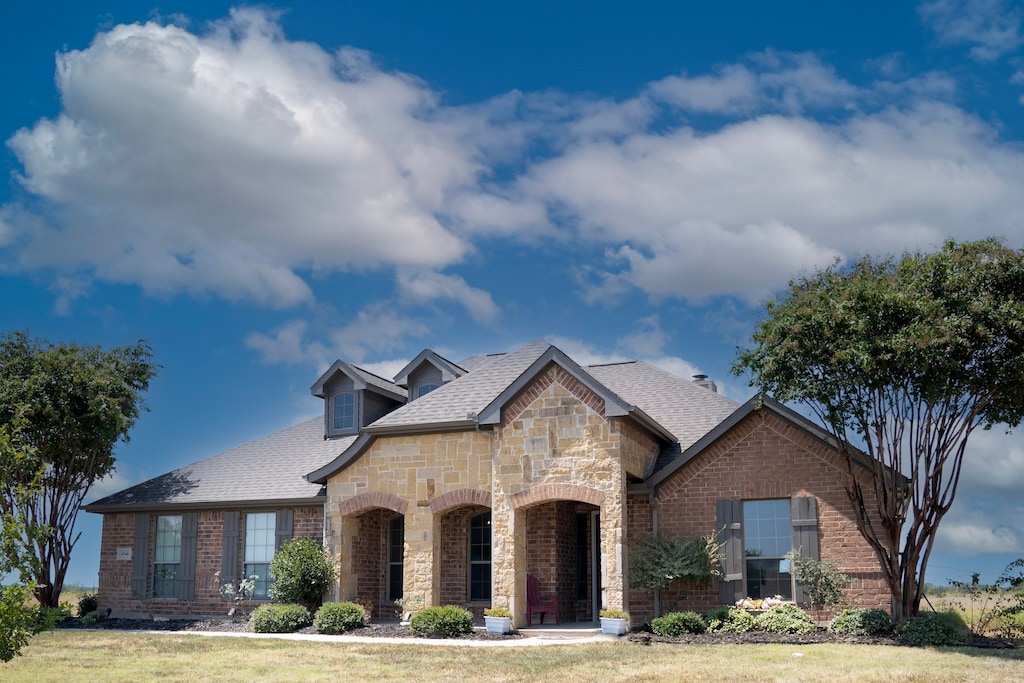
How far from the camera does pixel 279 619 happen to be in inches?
861

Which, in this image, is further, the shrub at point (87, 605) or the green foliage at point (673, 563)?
the shrub at point (87, 605)

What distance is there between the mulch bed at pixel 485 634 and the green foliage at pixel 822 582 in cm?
88

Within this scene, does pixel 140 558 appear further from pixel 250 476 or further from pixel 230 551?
pixel 250 476

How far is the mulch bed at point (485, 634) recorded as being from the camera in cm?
1808

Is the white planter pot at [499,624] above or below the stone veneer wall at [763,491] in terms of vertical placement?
below

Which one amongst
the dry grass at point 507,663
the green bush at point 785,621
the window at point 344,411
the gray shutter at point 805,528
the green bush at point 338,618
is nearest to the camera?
the dry grass at point 507,663

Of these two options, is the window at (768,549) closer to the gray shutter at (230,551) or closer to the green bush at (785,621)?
the green bush at (785,621)

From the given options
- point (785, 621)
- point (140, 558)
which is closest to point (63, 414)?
point (140, 558)

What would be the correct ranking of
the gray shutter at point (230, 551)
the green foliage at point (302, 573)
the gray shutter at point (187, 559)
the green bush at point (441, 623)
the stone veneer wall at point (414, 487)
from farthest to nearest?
the gray shutter at point (187, 559)
the gray shutter at point (230, 551)
the green foliage at point (302, 573)
the stone veneer wall at point (414, 487)
the green bush at point (441, 623)

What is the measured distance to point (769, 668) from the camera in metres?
15.0

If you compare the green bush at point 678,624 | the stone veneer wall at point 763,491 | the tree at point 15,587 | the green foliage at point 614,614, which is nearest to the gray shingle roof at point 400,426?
the stone veneer wall at point 763,491

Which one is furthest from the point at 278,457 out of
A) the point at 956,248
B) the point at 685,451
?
the point at 956,248

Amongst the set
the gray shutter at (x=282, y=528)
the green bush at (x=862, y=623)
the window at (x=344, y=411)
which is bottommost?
the green bush at (x=862, y=623)

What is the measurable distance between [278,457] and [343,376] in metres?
2.86
